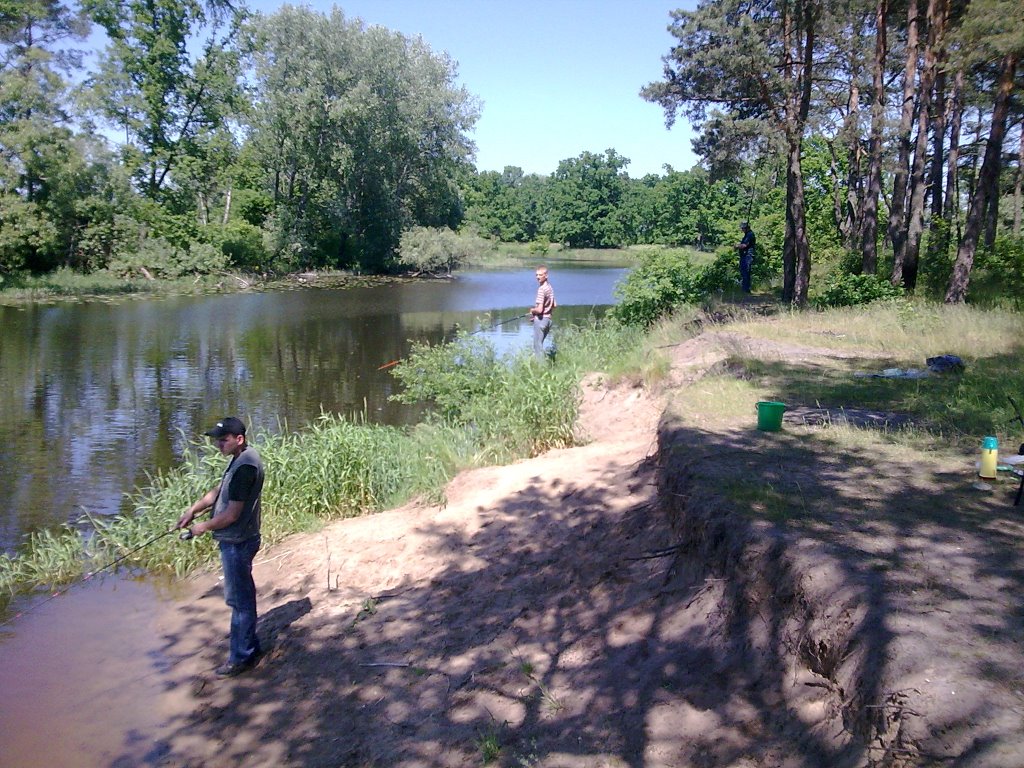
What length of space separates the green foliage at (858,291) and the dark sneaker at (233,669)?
47.3 feet

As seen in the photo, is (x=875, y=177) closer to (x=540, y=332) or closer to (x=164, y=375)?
(x=540, y=332)

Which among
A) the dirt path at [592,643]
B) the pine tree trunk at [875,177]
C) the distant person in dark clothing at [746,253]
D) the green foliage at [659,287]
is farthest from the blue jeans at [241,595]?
the distant person in dark clothing at [746,253]

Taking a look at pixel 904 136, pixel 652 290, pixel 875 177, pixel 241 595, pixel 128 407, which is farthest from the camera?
pixel 875 177

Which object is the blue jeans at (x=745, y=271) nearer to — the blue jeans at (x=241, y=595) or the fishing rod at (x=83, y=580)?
the fishing rod at (x=83, y=580)

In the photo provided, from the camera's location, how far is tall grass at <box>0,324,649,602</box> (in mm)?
8977

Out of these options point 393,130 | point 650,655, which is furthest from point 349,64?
point 650,655

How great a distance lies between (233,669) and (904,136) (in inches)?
663

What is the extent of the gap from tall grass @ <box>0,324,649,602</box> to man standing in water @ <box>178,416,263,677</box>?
1.94 meters

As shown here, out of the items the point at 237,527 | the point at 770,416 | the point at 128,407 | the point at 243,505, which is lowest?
the point at 128,407

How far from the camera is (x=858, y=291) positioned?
17703 millimetres

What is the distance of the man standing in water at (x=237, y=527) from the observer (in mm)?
6215

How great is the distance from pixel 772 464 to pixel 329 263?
43427mm

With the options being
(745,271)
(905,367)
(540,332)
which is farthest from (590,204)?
(905,367)

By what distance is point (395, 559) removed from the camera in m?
8.20
